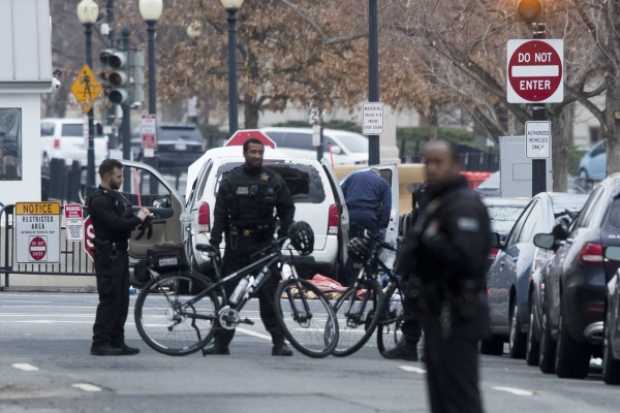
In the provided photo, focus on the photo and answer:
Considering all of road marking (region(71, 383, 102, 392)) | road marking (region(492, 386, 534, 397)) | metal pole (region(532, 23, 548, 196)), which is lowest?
road marking (region(492, 386, 534, 397))

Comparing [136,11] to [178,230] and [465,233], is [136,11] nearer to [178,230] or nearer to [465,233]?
[178,230]

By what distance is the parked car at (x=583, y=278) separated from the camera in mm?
13602

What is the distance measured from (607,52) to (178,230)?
697cm

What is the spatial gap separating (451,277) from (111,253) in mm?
6994

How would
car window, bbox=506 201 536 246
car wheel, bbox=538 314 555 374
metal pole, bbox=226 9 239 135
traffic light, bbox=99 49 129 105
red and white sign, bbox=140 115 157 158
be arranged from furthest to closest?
1. red and white sign, bbox=140 115 157 158
2. traffic light, bbox=99 49 129 105
3. metal pole, bbox=226 9 239 135
4. car window, bbox=506 201 536 246
5. car wheel, bbox=538 314 555 374

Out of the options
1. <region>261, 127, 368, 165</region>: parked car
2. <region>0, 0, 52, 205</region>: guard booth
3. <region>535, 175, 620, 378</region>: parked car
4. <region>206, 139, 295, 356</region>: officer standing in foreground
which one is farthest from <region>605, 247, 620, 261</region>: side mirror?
<region>261, 127, 368, 165</region>: parked car

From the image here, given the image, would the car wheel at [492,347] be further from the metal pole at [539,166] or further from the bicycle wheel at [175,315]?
the metal pole at [539,166]

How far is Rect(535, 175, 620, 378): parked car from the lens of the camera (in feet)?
44.6

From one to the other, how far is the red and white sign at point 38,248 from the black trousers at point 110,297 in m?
10.3

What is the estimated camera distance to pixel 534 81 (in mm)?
21328

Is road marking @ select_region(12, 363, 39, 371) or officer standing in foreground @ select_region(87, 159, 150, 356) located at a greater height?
officer standing in foreground @ select_region(87, 159, 150, 356)

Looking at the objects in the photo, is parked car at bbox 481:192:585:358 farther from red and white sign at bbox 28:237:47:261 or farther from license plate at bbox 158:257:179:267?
red and white sign at bbox 28:237:47:261

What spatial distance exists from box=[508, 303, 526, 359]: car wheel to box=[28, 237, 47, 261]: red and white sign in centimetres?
1005

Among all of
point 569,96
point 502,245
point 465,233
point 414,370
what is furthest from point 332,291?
point 569,96
